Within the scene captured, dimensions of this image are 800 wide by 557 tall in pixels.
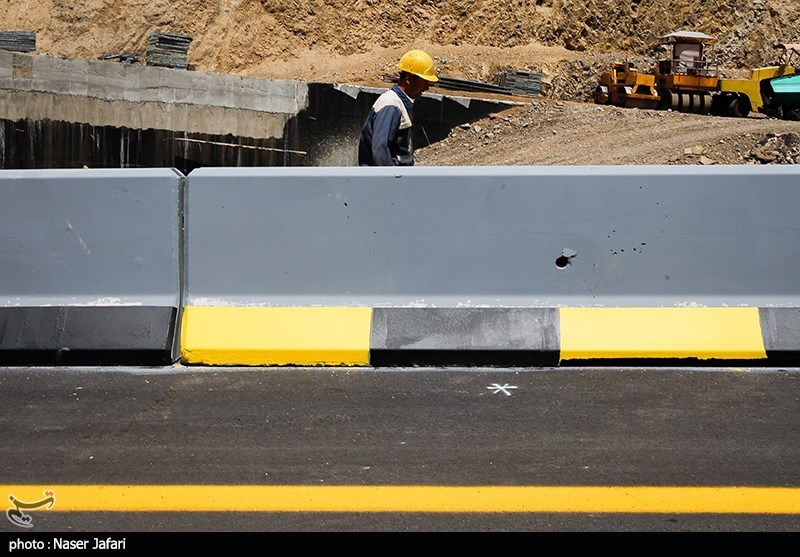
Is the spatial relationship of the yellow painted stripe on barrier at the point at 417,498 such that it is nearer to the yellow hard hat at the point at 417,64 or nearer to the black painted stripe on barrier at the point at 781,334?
the black painted stripe on barrier at the point at 781,334

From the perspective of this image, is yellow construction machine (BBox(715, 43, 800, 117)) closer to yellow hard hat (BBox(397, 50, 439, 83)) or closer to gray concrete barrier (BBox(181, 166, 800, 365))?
yellow hard hat (BBox(397, 50, 439, 83))

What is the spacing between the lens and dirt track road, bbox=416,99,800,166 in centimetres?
2223

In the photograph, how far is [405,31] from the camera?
131 feet

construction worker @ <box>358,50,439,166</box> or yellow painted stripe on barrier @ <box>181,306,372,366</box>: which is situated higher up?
construction worker @ <box>358,50,439,166</box>

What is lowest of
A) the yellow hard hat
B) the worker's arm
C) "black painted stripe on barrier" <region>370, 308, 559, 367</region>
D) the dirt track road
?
the dirt track road

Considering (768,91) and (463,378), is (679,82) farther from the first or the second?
(463,378)

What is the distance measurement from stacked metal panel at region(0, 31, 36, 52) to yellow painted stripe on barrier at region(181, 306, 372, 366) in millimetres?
23041

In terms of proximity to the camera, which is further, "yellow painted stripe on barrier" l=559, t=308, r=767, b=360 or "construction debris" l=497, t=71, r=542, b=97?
"construction debris" l=497, t=71, r=542, b=97

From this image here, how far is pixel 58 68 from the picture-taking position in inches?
885

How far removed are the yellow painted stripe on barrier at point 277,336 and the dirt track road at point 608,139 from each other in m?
17.2

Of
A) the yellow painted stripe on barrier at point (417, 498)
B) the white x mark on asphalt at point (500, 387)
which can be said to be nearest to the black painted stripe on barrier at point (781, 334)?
the white x mark on asphalt at point (500, 387)

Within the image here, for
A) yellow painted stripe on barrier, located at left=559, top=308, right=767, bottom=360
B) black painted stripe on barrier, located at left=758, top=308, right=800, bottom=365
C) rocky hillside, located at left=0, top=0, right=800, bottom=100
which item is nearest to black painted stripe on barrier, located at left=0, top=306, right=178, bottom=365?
A: yellow painted stripe on barrier, located at left=559, top=308, right=767, bottom=360

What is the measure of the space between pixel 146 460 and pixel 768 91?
27088 mm
